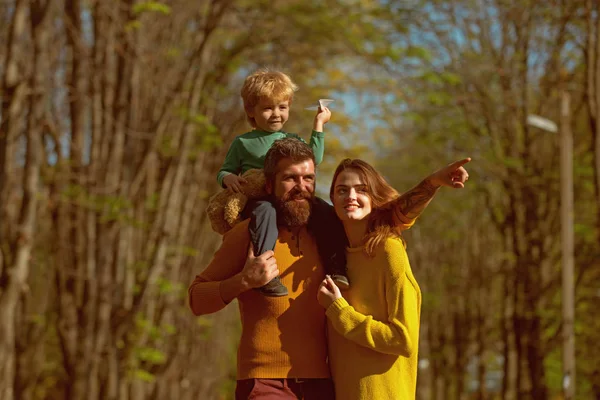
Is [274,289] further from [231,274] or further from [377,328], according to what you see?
[377,328]

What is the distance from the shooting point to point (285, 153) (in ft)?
16.9

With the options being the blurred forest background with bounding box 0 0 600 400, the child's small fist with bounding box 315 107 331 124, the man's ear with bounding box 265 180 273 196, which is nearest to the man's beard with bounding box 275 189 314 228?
the man's ear with bounding box 265 180 273 196

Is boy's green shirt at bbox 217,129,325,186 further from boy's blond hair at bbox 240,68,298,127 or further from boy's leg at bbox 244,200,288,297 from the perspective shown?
boy's leg at bbox 244,200,288,297

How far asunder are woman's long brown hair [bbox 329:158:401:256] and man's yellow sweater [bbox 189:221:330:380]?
0.33 meters

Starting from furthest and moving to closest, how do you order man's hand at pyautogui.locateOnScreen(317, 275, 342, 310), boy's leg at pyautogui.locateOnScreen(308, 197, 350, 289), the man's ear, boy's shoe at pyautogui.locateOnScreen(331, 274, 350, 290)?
the man's ear
boy's leg at pyautogui.locateOnScreen(308, 197, 350, 289)
boy's shoe at pyautogui.locateOnScreen(331, 274, 350, 290)
man's hand at pyautogui.locateOnScreen(317, 275, 342, 310)

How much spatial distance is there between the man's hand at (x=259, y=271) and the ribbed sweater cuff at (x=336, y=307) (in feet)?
0.98

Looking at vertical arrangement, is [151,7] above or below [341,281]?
above

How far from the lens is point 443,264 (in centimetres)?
3569

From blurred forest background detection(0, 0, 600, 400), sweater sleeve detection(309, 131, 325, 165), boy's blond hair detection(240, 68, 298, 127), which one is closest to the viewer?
boy's blond hair detection(240, 68, 298, 127)

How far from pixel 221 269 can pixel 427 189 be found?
1.09m

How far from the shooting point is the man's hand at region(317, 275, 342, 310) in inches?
196

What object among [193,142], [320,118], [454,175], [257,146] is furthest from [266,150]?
[193,142]

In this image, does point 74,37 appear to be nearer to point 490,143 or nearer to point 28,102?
point 28,102

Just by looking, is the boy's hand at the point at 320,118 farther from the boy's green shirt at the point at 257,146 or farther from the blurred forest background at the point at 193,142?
the blurred forest background at the point at 193,142
